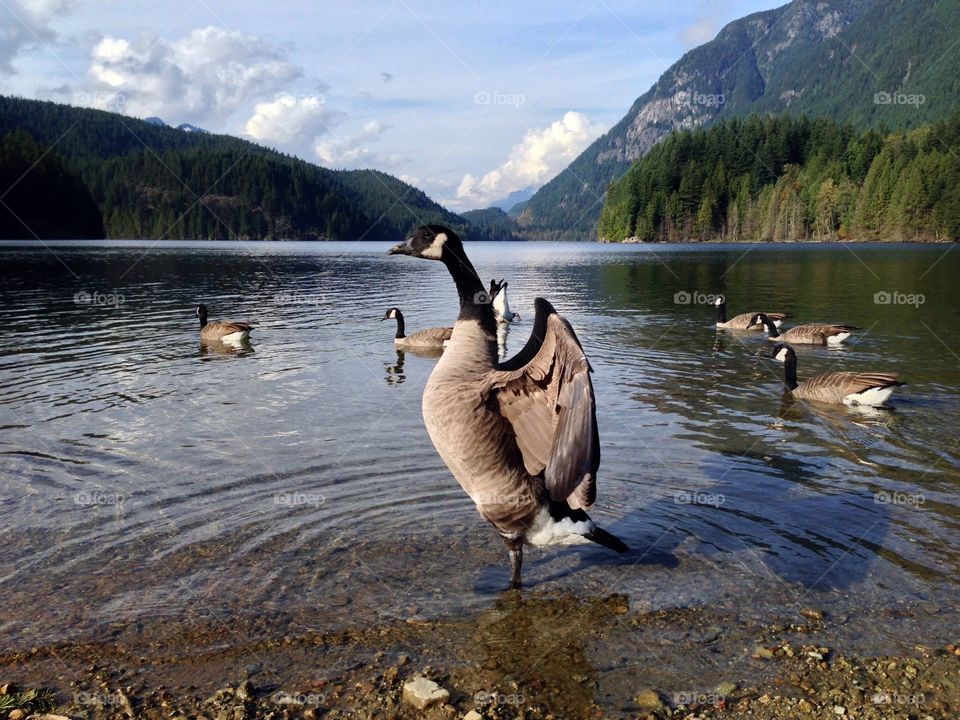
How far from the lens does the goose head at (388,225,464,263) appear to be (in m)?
6.69

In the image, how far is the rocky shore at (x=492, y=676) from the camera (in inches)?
185

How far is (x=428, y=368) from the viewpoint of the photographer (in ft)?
61.9

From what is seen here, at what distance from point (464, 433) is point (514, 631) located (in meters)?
1.72

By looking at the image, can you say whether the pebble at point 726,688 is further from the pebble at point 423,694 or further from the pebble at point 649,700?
the pebble at point 423,694

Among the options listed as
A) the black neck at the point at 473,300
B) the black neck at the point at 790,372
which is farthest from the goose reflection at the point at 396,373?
the black neck at the point at 473,300

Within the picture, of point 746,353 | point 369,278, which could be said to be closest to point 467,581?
point 746,353

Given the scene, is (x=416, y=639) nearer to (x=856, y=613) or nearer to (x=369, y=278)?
(x=856, y=613)

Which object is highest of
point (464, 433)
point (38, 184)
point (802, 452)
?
point (38, 184)

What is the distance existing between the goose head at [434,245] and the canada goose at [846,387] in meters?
10.3

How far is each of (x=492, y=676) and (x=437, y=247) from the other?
12.5 ft

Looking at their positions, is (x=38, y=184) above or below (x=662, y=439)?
above

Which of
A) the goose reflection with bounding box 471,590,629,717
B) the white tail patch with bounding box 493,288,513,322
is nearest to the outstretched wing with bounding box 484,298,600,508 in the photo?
the goose reflection with bounding box 471,590,629,717

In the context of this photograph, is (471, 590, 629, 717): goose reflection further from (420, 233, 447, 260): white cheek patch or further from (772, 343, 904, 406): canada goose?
(772, 343, 904, 406): canada goose

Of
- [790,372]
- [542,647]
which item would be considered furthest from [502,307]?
[542,647]
